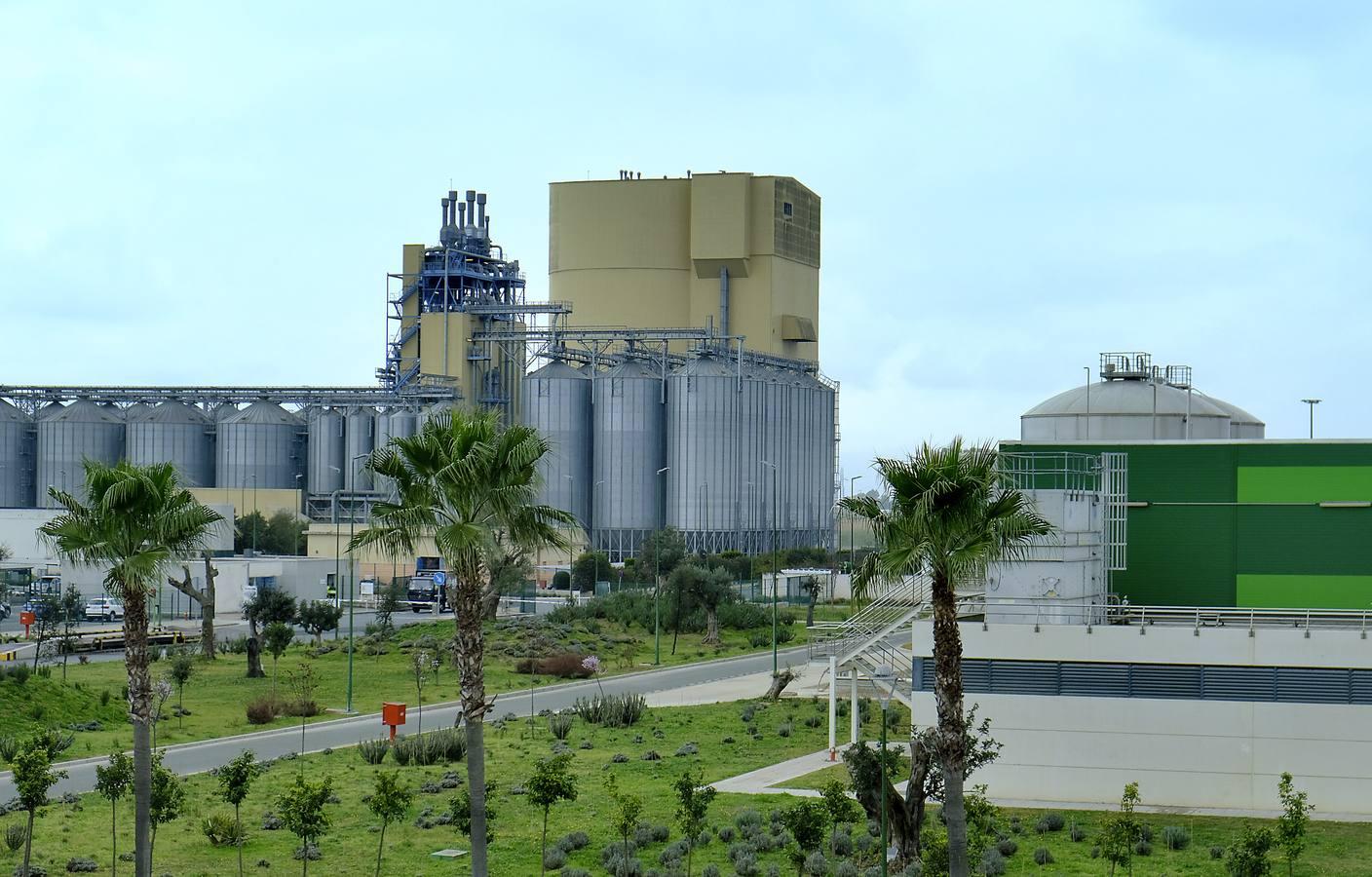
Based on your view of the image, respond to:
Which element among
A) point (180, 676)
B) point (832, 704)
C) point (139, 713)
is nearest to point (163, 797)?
point (139, 713)

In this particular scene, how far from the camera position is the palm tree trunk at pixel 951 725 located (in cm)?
2359

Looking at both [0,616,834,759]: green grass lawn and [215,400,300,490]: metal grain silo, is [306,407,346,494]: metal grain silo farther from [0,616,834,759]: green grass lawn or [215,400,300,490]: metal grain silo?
[0,616,834,759]: green grass lawn

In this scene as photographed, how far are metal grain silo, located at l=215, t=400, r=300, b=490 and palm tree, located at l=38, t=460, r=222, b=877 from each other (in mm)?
110199

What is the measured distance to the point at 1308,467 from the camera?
143ft

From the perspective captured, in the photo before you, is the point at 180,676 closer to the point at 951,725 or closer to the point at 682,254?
the point at 951,725

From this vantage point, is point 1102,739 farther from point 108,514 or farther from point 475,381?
point 475,381

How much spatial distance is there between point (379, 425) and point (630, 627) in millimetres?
46708

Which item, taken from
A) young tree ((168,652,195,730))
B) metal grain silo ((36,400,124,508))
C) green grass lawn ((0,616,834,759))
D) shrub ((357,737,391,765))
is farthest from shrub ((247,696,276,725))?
metal grain silo ((36,400,124,508))

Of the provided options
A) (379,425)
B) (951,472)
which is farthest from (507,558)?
(379,425)

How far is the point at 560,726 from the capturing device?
48844 millimetres

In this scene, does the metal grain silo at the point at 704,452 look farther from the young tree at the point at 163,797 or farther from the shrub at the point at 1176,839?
the young tree at the point at 163,797

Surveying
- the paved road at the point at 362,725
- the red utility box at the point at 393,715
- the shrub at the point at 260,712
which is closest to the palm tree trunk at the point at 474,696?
the paved road at the point at 362,725

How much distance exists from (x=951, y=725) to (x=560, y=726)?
26610mm

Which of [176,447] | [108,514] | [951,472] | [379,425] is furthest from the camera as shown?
[176,447]
